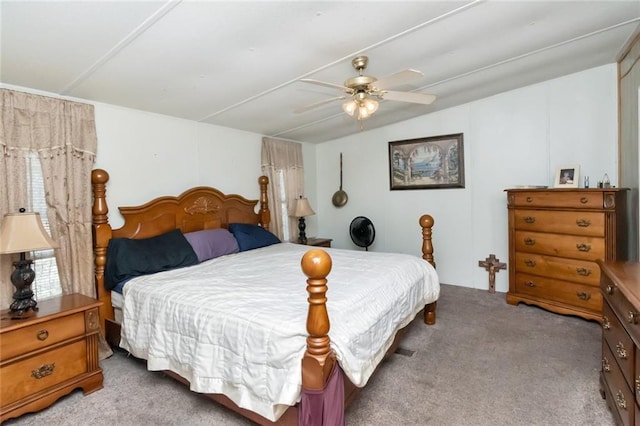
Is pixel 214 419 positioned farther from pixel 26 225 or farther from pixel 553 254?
pixel 553 254

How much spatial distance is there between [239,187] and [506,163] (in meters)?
3.22

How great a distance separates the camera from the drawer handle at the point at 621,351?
145 cm

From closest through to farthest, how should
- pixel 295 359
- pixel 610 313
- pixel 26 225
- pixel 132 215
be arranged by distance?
pixel 295 359
pixel 610 313
pixel 26 225
pixel 132 215

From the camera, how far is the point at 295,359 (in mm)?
1432

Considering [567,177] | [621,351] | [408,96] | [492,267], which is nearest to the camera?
[621,351]

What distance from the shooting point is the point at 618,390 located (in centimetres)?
157

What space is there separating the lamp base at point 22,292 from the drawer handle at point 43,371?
0.32 meters

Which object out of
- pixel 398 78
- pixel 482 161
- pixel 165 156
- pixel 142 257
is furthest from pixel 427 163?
pixel 142 257

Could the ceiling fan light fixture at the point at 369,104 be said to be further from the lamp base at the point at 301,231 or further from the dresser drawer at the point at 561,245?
the lamp base at the point at 301,231

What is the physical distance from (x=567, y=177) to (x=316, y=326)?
325 centimetres

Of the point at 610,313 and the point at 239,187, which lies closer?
the point at 610,313

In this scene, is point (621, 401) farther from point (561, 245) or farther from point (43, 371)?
point (43, 371)

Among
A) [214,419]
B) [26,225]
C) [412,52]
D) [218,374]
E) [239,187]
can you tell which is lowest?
[214,419]

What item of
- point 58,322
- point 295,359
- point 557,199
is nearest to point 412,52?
point 557,199
